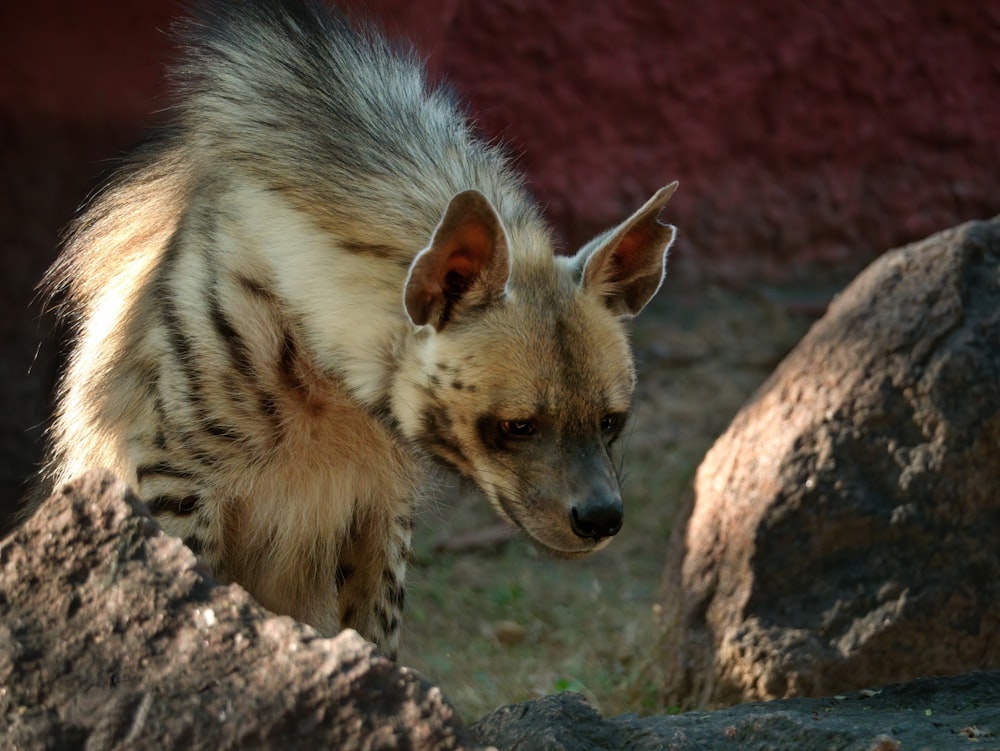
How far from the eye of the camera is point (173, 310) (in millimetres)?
3094

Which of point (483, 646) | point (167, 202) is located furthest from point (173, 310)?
point (483, 646)

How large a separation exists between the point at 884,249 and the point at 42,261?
384cm

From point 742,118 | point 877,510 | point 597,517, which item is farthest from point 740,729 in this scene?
point 742,118

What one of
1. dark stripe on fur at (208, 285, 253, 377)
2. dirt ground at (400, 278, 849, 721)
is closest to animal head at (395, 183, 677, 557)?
dark stripe on fur at (208, 285, 253, 377)

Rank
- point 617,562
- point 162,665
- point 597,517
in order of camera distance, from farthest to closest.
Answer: point 617,562 < point 597,517 < point 162,665

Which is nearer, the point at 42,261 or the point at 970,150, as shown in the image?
the point at 42,261

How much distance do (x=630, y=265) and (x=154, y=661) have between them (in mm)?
1513

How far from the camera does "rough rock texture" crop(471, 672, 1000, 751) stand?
2.32 meters

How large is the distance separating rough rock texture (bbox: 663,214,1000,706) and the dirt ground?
533 mm

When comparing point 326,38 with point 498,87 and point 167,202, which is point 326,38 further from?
point 498,87

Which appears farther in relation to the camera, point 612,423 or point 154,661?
point 612,423

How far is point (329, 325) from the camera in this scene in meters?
3.01

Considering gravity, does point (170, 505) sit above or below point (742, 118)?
below

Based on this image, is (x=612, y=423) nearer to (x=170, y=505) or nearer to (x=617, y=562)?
(x=170, y=505)
